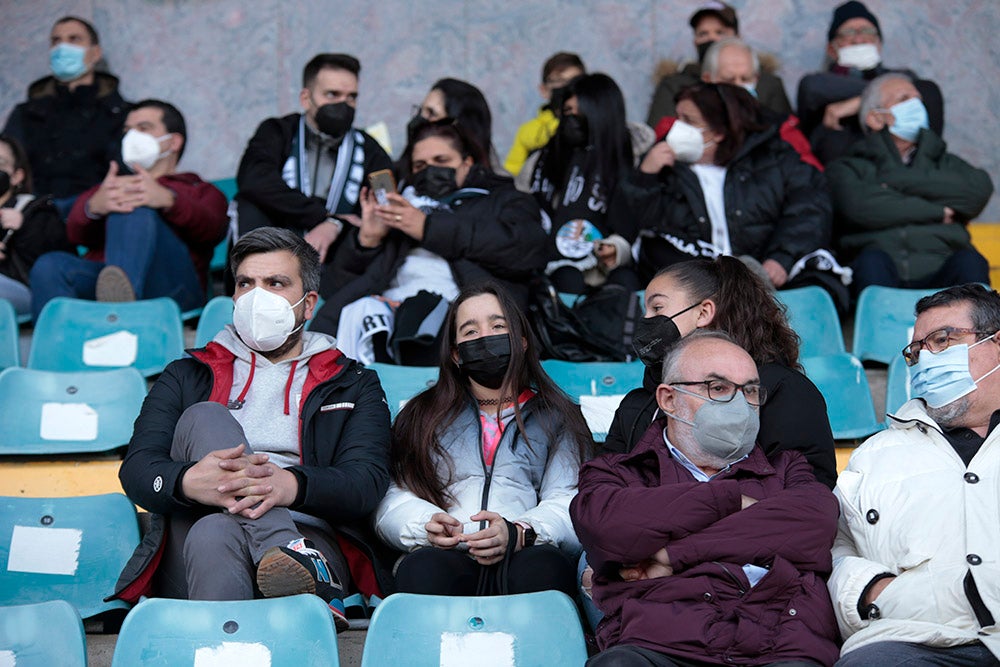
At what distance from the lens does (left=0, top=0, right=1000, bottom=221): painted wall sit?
7125 mm

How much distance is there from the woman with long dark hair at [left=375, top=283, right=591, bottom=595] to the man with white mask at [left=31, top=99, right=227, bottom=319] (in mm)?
1913

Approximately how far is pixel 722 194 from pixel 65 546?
→ 305 centimetres

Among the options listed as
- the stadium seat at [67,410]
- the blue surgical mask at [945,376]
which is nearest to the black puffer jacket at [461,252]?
the stadium seat at [67,410]

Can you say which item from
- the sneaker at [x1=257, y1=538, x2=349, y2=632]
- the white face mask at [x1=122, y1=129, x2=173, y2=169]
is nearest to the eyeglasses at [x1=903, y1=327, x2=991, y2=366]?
the sneaker at [x1=257, y1=538, x2=349, y2=632]

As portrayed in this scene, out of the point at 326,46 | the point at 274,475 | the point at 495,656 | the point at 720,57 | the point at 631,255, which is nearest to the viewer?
the point at 495,656

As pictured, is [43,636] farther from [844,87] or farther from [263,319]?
[844,87]

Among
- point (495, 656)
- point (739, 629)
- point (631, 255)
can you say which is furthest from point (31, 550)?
point (631, 255)

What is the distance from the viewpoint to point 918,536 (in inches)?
110

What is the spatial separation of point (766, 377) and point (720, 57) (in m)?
3.24

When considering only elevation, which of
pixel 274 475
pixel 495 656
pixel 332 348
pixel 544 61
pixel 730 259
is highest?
pixel 544 61

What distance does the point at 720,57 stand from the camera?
19.9ft

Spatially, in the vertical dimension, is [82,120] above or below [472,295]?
above

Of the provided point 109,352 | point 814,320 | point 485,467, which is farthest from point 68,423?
point 814,320

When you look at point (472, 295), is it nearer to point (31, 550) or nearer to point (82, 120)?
point (31, 550)
